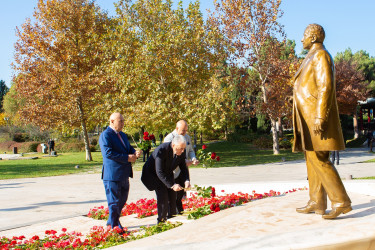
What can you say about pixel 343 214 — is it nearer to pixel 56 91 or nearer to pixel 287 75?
pixel 287 75

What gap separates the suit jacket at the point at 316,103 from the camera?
15.5ft

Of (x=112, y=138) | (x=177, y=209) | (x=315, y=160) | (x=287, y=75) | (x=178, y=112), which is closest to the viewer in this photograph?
(x=315, y=160)

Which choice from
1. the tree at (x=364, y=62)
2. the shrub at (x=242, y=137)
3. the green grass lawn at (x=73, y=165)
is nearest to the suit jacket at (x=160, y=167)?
the green grass lawn at (x=73, y=165)

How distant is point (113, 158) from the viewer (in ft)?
18.5

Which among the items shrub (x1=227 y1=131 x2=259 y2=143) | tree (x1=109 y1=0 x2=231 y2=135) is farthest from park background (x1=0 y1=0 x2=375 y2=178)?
shrub (x1=227 y1=131 x2=259 y2=143)

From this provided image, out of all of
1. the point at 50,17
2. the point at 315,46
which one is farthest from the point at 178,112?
the point at 315,46

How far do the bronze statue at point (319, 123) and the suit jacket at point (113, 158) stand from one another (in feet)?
8.43

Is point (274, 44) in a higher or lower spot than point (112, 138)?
higher

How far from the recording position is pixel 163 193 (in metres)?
5.93

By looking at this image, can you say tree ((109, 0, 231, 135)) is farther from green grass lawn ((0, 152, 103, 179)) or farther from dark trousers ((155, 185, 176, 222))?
dark trousers ((155, 185, 176, 222))

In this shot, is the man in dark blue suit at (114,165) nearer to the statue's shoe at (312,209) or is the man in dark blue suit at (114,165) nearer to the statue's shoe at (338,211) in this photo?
the statue's shoe at (312,209)

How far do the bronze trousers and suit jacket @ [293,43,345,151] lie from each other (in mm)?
188

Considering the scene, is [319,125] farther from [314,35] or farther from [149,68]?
[149,68]

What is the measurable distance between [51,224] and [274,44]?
20422 mm
